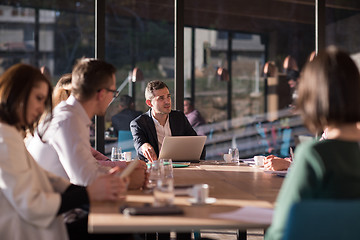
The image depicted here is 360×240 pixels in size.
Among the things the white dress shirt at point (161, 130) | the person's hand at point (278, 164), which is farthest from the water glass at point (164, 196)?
the white dress shirt at point (161, 130)

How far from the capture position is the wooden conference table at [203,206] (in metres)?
1.79

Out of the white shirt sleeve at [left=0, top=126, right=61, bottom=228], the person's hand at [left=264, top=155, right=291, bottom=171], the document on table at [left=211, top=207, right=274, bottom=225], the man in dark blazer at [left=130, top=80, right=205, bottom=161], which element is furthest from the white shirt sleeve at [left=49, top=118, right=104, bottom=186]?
the man in dark blazer at [left=130, top=80, right=205, bottom=161]

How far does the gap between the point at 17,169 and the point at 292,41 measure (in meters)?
7.87

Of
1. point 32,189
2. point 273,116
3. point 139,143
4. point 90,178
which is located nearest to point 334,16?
point 273,116

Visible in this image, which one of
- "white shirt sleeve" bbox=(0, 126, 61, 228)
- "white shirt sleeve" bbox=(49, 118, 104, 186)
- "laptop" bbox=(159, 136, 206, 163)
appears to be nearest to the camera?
"white shirt sleeve" bbox=(0, 126, 61, 228)

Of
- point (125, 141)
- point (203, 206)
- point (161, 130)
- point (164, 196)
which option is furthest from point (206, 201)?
point (125, 141)

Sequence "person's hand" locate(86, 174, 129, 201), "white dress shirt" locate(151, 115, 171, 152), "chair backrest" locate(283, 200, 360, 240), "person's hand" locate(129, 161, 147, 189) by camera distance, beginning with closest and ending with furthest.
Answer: "chair backrest" locate(283, 200, 360, 240) → "person's hand" locate(86, 174, 129, 201) → "person's hand" locate(129, 161, 147, 189) → "white dress shirt" locate(151, 115, 171, 152)

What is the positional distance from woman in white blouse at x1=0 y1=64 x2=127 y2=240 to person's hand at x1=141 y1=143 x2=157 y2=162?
1826 millimetres

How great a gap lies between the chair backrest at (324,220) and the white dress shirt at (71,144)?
1306mm

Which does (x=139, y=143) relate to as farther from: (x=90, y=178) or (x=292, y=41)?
(x=292, y=41)

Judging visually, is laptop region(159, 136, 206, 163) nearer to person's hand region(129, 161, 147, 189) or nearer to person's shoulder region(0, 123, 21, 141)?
person's hand region(129, 161, 147, 189)

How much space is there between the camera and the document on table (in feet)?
6.21

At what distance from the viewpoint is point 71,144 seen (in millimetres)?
2525

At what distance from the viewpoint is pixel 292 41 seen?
9.15 meters
